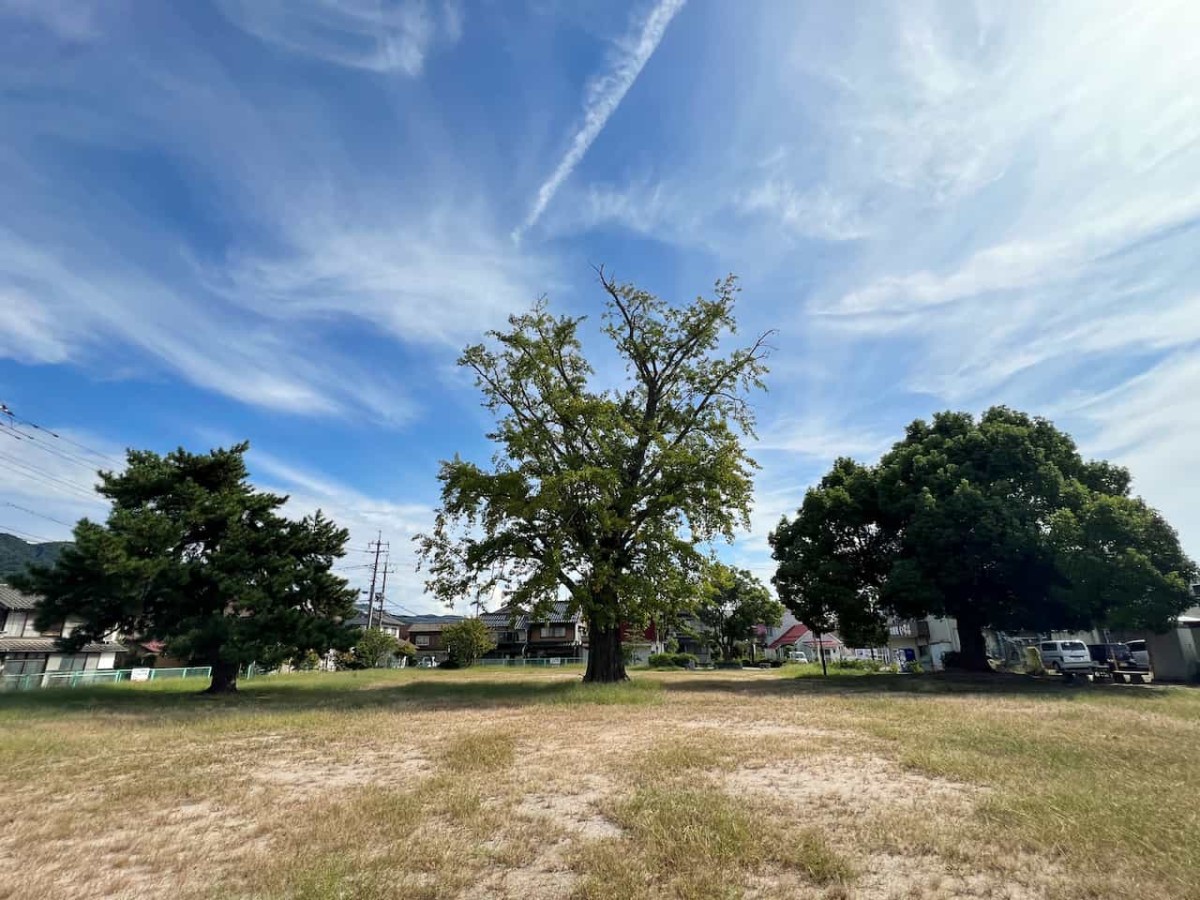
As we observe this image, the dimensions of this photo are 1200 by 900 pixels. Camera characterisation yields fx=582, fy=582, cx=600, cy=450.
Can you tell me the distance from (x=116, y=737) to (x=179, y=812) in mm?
7336

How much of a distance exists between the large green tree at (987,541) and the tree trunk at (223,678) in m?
23.7

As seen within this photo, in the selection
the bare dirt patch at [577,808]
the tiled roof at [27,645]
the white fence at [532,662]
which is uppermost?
the tiled roof at [27,645]

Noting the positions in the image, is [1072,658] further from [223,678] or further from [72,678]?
[72,678]

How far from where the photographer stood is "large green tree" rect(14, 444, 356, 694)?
18828 millimetres

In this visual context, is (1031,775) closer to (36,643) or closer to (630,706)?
(630,706)

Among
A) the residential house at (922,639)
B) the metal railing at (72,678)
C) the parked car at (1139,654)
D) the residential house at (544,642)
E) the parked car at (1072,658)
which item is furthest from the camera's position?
the residential house at (544,642)

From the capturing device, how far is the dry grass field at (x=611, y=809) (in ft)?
13.9

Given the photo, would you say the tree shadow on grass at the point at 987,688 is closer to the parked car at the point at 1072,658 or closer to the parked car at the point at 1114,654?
the parked car at the point at 1072,658

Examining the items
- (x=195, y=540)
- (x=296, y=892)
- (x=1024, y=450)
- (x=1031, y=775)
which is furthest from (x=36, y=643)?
(x=1024, y=450)

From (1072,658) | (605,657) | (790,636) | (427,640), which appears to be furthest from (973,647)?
(427,640)

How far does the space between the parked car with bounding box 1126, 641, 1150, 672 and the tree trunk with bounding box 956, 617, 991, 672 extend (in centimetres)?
1099

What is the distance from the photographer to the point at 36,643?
34781 mm

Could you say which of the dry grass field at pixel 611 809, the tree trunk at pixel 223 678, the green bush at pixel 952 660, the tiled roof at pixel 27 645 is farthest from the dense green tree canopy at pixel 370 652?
the green bush at pixel 952 660

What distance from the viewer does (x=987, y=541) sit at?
22.2 meters
